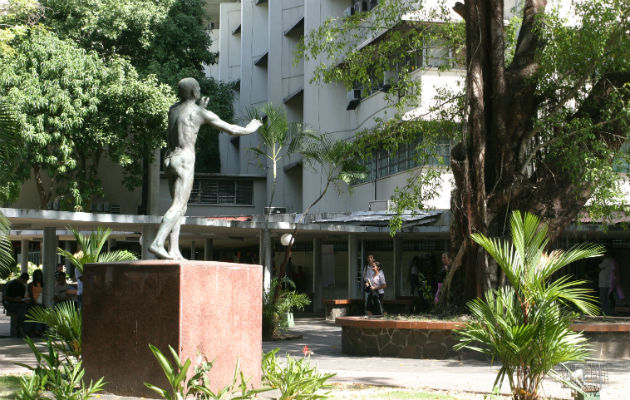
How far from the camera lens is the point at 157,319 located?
7719 mm

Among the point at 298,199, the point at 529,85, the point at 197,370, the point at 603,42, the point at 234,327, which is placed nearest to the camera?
the point at 197,370

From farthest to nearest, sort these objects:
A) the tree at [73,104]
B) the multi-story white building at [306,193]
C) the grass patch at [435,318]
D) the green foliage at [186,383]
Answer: the tree at [73,104]
the multi-story white building at [306,193]
the grass patch at [435,318]
the green foliage at [186,383]

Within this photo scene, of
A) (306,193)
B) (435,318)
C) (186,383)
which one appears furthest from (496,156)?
(306,193)

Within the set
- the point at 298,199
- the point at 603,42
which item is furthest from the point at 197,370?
the point at 298,199

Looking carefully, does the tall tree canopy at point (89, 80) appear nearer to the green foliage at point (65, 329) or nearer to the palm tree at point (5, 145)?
the palm tree at point (5, 145)

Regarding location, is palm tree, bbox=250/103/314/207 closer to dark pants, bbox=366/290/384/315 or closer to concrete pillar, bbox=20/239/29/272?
dark pants, bbox=366/290/384/315

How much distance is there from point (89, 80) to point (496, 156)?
46.4 ft

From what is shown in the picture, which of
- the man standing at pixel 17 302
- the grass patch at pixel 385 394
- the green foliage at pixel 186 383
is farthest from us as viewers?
the man standing at pixel 17 302

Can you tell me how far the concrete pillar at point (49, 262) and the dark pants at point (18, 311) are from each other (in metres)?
0.85

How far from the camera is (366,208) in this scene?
2741 centimetres

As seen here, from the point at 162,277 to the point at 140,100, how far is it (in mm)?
17957

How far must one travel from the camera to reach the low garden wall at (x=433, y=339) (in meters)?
12.9

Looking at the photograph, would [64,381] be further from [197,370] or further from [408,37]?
[408,37]

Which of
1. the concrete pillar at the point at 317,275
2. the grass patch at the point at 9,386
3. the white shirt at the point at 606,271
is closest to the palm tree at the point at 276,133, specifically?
the white shirt at the point at 606,271
